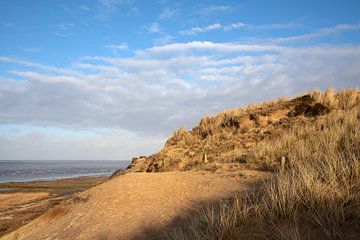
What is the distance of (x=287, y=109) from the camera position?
1539 cm

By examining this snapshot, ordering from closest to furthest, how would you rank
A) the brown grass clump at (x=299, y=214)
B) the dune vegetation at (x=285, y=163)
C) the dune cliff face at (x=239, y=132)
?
the brown grass clump at (x=299, y=214) < the dune vegetation at (x=285, y=163) < the dune cliff face at (x=239, y=132)

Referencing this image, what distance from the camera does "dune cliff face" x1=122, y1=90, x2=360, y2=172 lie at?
13398 millimetres

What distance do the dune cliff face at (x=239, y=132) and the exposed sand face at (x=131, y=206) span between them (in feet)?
10.2

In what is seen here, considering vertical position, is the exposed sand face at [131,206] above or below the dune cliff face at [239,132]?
below

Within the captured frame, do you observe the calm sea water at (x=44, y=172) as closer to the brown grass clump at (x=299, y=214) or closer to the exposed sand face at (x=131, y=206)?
the exposed sand face at (x=131, y=206)

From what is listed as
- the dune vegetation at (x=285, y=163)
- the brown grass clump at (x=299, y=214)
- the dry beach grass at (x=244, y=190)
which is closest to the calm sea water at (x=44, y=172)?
the dune vegetation at (x=285, y=163)

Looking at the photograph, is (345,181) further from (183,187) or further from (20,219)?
(20,219)

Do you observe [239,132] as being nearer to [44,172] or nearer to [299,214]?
[299,214]

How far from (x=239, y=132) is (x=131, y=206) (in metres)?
8.37

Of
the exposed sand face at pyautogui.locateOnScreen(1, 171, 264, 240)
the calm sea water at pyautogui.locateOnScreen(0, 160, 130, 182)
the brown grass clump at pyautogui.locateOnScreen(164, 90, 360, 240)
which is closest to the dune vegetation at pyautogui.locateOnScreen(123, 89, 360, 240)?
the brown grass clump at pyautogui.locateOnScreen(164, 90, 360, 240)

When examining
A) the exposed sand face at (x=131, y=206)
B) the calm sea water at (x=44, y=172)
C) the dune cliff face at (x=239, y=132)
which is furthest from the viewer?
the calm sea water at (x=44, y=172)

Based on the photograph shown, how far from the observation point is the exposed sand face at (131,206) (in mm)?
6668

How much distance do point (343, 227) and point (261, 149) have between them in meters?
6.56

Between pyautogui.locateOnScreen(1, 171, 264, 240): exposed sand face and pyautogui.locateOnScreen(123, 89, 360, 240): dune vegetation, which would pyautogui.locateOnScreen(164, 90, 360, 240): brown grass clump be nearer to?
pyautogui.locateOnScreen(123, 89, 360, 240): dune vegetation
